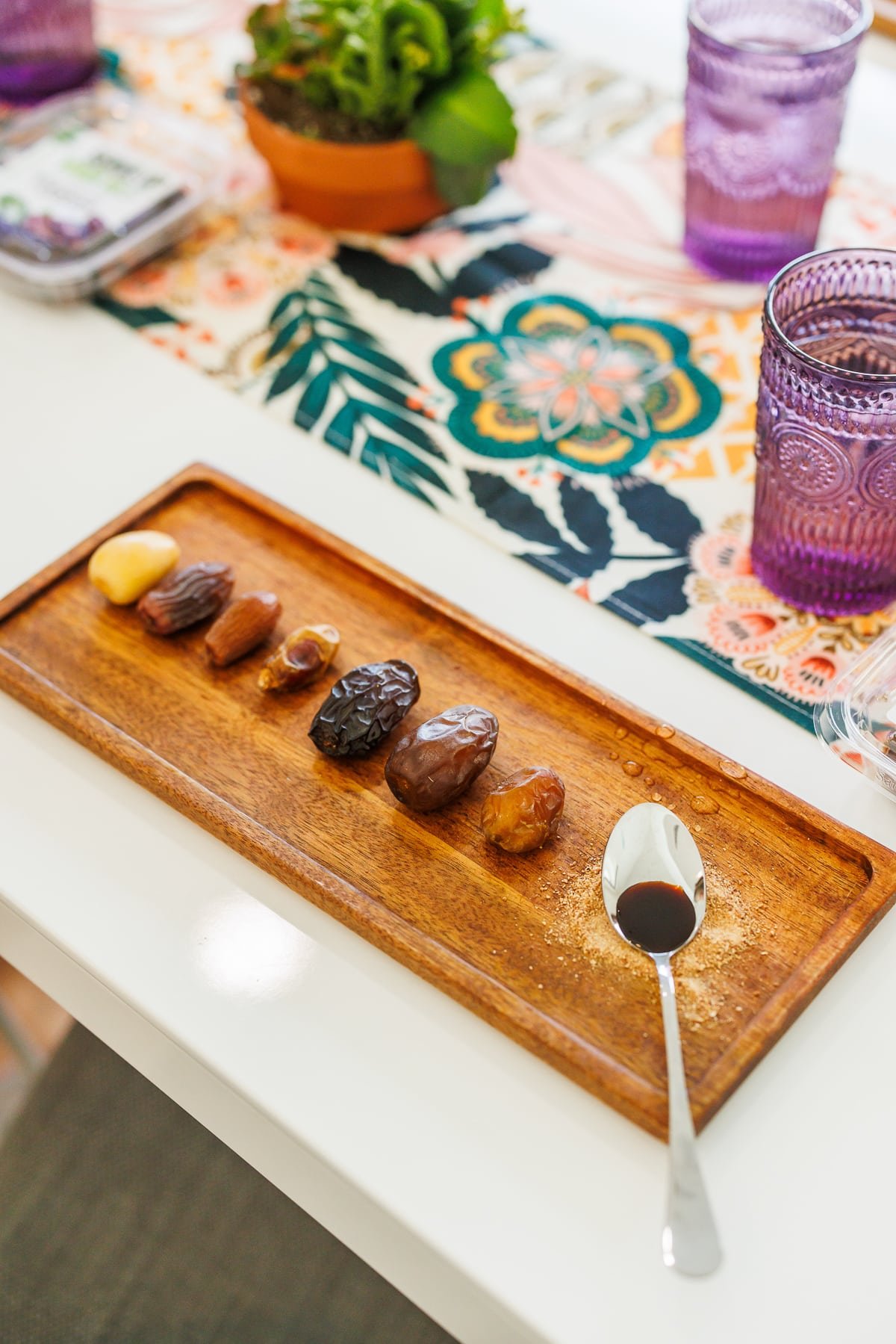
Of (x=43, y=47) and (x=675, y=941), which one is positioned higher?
(x=43, y=47)

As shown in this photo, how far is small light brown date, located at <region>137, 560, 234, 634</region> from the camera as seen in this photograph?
731mm

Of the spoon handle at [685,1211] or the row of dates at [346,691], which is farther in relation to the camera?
the row of dates at [346,691]

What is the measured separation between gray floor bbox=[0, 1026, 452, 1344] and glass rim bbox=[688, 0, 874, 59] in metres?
0.91

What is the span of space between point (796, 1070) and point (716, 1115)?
0.05m

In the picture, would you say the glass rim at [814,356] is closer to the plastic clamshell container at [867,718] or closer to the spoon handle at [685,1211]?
the plastic clamshell container at [867,718]

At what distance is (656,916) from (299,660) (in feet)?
0.82

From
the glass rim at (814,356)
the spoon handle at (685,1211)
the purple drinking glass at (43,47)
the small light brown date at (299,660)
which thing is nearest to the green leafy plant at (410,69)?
the purple drinking glass at (43,47)

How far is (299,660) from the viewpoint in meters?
0.70

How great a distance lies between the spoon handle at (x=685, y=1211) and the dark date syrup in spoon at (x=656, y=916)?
0.27 ft

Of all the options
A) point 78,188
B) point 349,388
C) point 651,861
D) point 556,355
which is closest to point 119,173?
point 78,188

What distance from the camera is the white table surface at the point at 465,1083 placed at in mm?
522

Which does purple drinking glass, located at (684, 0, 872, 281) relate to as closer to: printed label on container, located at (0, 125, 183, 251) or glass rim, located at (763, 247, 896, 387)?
glass rim, located at (763, 247, 896, 387)

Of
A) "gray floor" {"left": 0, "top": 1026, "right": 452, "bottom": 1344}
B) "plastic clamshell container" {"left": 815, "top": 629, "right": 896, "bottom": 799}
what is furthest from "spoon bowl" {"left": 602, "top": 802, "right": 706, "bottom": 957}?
"gray floor" {"left": 0, "top": 1026, "right": 452, "bottom": 1344}

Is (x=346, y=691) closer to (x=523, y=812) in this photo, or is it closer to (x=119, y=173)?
(x=523, y=812)
